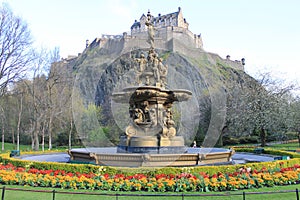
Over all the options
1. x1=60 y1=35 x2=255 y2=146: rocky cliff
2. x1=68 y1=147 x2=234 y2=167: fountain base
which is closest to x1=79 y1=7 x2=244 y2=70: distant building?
x1=60 y1=35 x2=255 y2=146: rocky cliff

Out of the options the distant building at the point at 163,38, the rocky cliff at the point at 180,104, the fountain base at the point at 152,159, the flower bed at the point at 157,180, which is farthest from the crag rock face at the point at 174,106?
the flower bed at the point at 157,180

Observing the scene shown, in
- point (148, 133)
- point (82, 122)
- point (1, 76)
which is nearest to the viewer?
point (148, 133)

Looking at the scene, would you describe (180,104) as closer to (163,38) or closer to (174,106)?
(174,106)

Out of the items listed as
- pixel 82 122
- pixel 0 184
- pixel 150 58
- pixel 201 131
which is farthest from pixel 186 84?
pixel 0 184

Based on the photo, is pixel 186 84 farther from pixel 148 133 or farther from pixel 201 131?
pixel 148 133

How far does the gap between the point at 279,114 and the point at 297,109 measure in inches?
178

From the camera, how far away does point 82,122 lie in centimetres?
3384

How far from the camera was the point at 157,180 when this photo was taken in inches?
373

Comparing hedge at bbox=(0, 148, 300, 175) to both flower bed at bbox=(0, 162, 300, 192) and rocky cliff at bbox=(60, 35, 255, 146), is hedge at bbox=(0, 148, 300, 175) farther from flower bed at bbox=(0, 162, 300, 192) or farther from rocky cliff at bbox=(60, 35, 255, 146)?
rocky cliff at bbox=(60, 35, 255, 146)

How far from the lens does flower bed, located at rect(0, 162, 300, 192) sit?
919 cm

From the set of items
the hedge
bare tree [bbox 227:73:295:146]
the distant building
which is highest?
the distant building

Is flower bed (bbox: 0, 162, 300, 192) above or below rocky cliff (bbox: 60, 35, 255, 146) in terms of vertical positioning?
below

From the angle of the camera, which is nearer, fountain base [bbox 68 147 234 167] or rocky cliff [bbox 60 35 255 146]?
fountain base [bbox 68 147 234 167]

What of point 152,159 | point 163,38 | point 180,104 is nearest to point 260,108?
point 180,104
